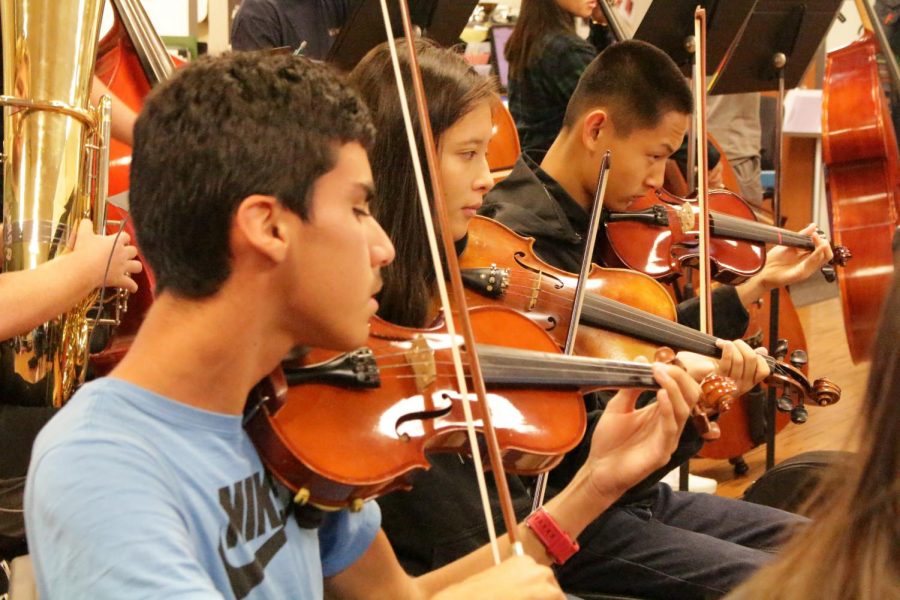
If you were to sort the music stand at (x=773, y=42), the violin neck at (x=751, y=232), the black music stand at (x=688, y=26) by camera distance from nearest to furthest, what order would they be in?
the violin neck at (x=751, y=232)
the black music stand at (x=688, y=26)
the music stand at (x=773, y=42)

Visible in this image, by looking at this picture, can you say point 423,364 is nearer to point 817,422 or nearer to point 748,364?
point 748,364

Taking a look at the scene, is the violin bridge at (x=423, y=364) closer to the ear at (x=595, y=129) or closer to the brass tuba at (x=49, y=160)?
the brass tuba at (x=49, y=160)

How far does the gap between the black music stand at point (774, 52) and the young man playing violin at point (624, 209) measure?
0.55m

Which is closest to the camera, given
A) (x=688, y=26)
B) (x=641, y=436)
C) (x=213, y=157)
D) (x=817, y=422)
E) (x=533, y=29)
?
(x=213, y=157)

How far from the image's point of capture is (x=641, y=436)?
1.36 meters

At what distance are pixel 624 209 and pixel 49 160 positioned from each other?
1.09 metres

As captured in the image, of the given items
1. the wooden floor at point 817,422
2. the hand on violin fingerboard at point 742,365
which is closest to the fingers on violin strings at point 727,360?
the hand on violin fingerboard at point 742,365

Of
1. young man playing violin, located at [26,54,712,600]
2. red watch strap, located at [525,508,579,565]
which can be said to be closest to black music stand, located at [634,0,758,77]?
red watch strap, located at [525,508,579,565]

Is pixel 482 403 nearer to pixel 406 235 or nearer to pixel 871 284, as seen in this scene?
pixel 406 235

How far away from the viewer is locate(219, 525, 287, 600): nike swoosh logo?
866 mm

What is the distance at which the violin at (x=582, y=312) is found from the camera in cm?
163

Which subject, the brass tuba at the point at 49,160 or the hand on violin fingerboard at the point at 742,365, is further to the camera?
the hand on violin fingerboard at the point at 742,365

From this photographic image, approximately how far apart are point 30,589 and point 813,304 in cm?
457

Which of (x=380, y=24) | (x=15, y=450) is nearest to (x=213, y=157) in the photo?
(x=15, y=450)
